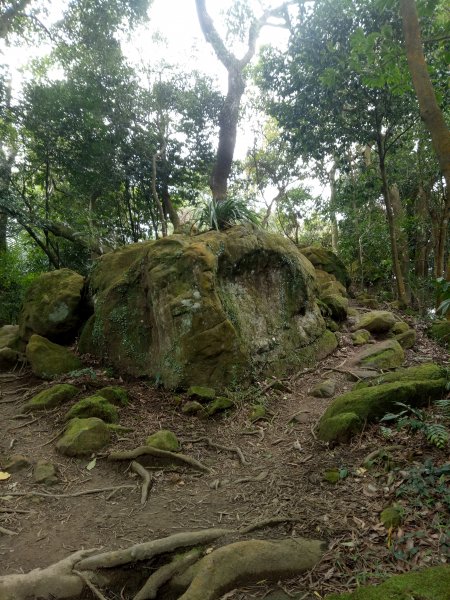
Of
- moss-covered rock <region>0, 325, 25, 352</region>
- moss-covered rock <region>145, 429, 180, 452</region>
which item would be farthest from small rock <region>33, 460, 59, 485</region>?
moss-covered rock <region>0, 325, 25, 352</region>

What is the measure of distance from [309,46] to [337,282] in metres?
6.01

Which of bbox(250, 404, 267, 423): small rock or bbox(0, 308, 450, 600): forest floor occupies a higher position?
bbox(250, 404, 267, 423): small rock

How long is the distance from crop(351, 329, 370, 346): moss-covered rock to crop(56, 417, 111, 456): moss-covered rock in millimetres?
5147

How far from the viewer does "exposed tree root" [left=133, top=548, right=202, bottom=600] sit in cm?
256

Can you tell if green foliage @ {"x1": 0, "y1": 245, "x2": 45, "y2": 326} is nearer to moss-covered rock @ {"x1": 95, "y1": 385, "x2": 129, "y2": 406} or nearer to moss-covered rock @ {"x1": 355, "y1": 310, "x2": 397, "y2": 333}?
moss-covered rock @ {"x1": 95, "y1": 385, "x2": 129, "y2": 406}

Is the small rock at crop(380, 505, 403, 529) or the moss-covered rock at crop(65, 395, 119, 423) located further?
the moss-covered rock at crop(65, 395, 119, 423)

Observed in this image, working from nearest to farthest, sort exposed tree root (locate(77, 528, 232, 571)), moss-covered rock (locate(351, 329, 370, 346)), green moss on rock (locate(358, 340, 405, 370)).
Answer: exposed tree root (locate(77, 528, 232, 571)) → green moss on rock (locate(358, 340, 405, 370)) → moss-covered rock (locate(351, 329, 370, 346))

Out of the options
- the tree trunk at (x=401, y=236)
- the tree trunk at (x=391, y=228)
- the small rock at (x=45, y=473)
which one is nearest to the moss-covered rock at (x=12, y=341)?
the small rock at (x=45, y=473)

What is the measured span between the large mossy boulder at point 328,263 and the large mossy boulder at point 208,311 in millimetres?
4261

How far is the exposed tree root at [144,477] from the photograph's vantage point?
3869 millimetres

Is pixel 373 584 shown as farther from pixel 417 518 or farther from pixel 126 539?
pixel 126 539

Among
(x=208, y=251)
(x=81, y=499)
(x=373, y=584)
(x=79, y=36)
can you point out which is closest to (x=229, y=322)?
(x=208, y=251)

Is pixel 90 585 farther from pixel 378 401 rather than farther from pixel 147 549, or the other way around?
pixel 378 401

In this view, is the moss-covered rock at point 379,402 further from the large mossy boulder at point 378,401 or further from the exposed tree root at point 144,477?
the exposed tree root at point 144,477
